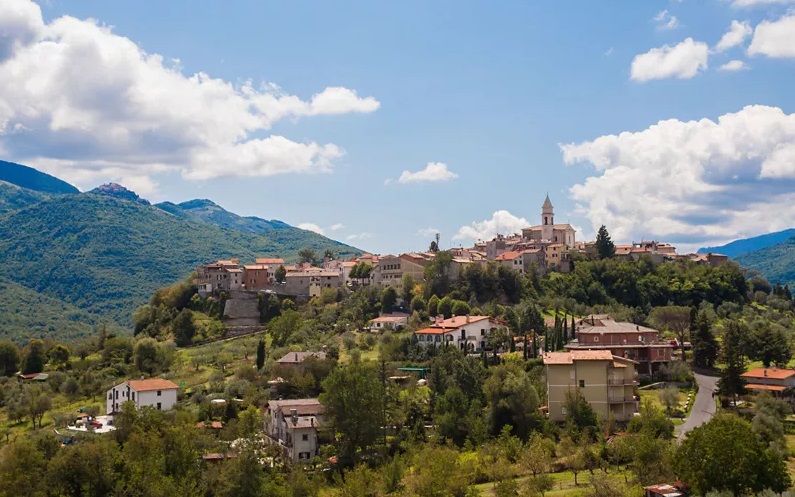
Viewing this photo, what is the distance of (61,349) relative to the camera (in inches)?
3300

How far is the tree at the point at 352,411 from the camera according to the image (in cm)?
4838

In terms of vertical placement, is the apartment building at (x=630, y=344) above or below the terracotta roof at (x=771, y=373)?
above

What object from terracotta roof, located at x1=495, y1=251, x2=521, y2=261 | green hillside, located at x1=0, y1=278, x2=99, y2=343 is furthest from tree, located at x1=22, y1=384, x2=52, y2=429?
green hillside, located at x1=0, y1=278, x2=99, y2=343

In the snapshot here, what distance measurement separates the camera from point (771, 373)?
54.4 m

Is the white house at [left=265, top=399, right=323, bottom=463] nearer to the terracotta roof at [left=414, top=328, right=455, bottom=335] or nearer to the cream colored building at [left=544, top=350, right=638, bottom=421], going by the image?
the cream colored building at [left=544, top=350, right=638, bottom=421]

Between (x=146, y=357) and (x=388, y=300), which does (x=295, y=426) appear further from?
(x=388, y=300)

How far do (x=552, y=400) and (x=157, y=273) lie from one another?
161 m

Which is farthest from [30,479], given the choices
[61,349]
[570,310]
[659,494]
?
[570,310]

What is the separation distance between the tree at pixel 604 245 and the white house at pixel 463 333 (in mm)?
30634

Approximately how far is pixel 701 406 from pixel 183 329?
56298mm

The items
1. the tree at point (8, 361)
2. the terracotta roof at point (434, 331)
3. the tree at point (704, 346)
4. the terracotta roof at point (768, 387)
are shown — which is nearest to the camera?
the terracotta roof at point (768, 387)

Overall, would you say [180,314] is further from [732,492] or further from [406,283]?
[732,492]

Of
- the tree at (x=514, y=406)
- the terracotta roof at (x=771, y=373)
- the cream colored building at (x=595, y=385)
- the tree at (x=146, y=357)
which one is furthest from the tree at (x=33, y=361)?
the terracotta roof at (x=771, y=373)

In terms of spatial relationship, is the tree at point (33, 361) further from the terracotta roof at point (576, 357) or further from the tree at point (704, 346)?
the tree at point (704, 346)
